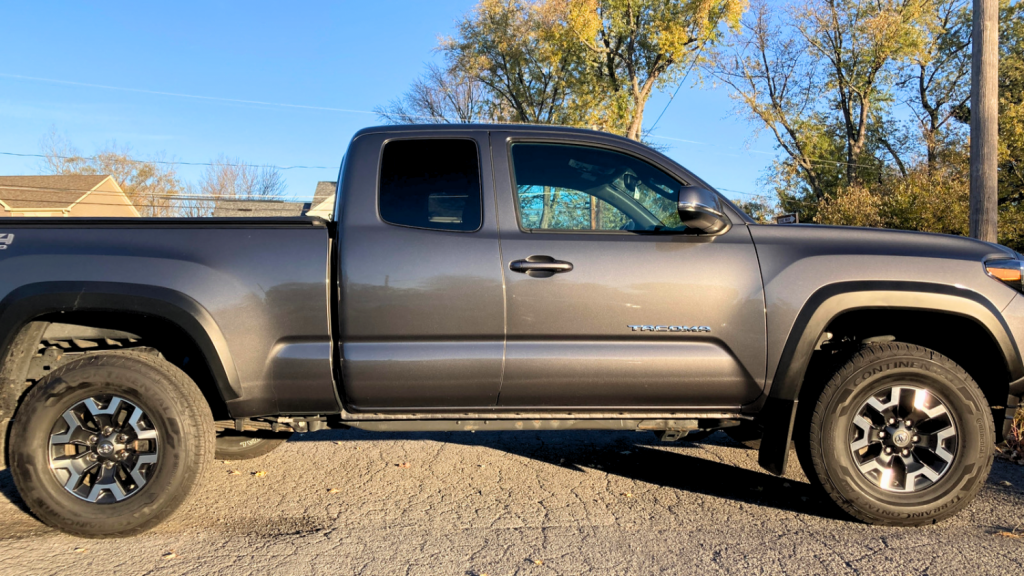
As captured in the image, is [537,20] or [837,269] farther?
[537,20]

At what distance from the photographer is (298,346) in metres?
3.18

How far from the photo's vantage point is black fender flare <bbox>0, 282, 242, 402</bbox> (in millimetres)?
3059

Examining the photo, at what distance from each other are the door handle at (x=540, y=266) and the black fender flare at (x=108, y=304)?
1.45m

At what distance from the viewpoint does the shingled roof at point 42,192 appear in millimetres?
31641

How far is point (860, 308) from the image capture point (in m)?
3.26

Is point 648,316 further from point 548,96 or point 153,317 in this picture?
point 548,96

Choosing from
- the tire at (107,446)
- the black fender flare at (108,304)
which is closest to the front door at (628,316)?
the black fender flare at (108,304)

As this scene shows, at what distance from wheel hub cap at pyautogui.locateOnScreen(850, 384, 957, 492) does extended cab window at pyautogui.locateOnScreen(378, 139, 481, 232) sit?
2.18 metres

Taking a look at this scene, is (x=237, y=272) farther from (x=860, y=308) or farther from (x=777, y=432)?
(x=860, y=308)

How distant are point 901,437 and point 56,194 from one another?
37.6m

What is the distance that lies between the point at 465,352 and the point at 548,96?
102 ft

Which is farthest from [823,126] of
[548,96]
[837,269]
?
[837,269]

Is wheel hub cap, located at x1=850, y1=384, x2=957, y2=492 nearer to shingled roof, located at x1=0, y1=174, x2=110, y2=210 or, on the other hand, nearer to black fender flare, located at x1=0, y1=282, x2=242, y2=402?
black fender flare, located at x1=0, y1=282, x2=242, y2=402

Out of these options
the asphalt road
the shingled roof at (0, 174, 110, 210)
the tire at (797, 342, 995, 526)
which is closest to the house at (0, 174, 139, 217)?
the shingled roof at (0, 174, 110, 210)
